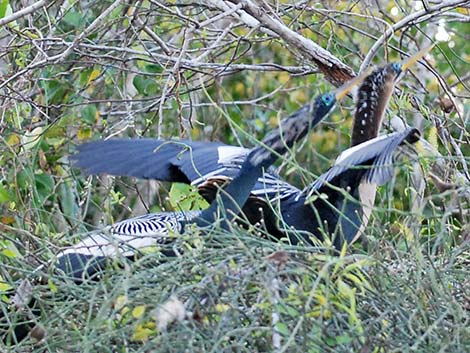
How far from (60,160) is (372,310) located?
6.20ft

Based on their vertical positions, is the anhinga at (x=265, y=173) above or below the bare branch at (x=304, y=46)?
below

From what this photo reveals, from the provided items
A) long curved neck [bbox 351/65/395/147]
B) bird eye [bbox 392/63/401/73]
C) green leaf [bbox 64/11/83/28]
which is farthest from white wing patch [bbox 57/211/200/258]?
green leaf [bbox 64/11/83/28]

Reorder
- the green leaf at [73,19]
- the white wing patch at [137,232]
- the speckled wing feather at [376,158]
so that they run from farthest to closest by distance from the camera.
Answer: the green leaf at [73,19] < the speckled wing feather at [376,158] < the white wing patch at [137,232]

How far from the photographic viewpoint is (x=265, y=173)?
2498 mm

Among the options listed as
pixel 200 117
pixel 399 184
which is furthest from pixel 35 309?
pixel 200 117

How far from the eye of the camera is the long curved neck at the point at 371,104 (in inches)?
97.9

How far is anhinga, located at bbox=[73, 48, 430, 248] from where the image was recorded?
2.37 metres

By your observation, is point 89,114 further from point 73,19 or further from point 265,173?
point 265,173

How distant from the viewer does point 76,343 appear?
1658 millimetres

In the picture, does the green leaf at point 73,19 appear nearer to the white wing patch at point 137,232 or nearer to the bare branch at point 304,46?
the bare branch at point 304,46

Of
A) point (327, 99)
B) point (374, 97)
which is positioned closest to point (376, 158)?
point (327, 99)

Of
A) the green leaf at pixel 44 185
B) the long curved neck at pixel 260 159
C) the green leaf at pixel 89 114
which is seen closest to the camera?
the long curved neck at pixel 260 159

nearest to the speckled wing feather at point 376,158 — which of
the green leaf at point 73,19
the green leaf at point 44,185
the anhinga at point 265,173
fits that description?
the anhinga at point 265,173

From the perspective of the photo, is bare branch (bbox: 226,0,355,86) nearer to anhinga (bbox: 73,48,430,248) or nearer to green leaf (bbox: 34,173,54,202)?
anhinga (bbox: 73,48,430,248)
